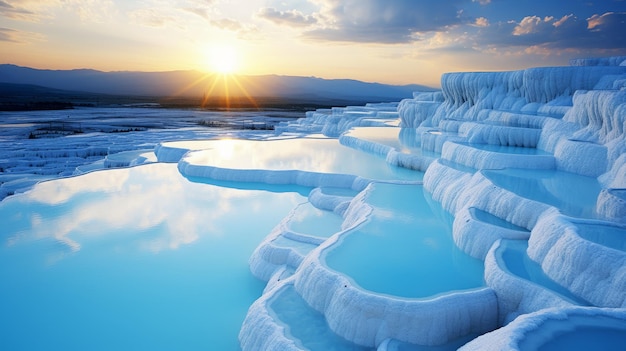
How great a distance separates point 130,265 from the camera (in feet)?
24.5

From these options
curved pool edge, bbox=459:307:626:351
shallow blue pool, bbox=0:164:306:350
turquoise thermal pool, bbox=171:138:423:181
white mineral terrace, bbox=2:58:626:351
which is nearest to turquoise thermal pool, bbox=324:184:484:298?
white mineral terrace, bbox=2:58:626:351

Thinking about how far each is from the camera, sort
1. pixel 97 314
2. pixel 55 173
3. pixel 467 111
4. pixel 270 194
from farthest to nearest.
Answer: pixel 467 111 → pixel 55 173 → pixel 270 194 → pixel 97 314

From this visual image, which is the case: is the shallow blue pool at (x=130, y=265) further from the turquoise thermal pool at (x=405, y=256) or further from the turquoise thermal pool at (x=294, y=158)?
the turquoise thermal pool at (x=405, y=256)

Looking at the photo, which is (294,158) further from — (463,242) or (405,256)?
(405,256)

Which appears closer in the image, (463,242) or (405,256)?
(405,256)

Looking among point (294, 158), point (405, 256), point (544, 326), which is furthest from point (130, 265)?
point (294, 158)

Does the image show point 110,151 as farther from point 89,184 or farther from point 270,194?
point 270,194

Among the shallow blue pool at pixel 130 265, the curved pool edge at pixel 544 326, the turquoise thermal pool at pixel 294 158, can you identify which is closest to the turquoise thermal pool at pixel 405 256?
the curved pool edge at pixel 544 326

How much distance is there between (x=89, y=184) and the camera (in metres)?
12.9

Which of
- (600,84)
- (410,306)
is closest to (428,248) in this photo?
(410,306)

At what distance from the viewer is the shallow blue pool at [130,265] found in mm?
5621

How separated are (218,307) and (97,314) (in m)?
1.61

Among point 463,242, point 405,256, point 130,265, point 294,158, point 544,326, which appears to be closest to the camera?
point 544,326

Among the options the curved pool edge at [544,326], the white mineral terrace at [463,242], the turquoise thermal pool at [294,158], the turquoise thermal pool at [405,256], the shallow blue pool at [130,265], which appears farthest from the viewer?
the turquoise thermal pool at [294,158]
